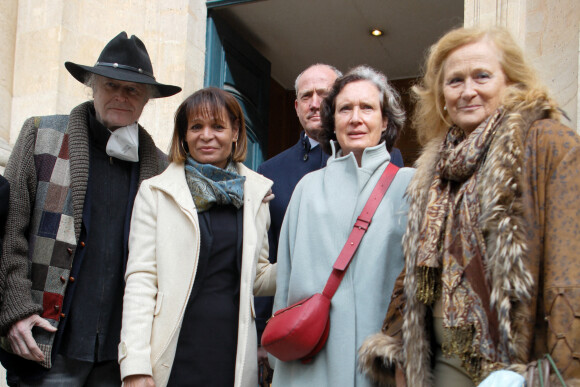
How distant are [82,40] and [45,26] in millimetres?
302

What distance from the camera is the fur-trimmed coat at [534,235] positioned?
5.44 ft

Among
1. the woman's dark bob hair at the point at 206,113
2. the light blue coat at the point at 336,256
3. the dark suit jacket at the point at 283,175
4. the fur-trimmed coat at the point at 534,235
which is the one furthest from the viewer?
the dark suit jacket at the point at 283,175

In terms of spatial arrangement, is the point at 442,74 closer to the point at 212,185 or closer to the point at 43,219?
the point at 212,185

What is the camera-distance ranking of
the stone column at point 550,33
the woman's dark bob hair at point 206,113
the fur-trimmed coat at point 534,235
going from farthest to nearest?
the stone column at point 550,33, the woman's dark bob hair at point 206,113, the fur-trimmed coat at point 534,235

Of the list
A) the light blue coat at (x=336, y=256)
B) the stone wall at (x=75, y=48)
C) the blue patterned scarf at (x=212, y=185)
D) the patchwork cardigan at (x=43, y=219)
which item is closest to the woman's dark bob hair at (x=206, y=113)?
the blue patterned scarf at (x=212, y=185)

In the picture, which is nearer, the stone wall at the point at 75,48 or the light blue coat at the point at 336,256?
the light blue coat at the point at 336,256

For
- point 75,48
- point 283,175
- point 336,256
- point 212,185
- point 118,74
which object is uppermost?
point 75,48

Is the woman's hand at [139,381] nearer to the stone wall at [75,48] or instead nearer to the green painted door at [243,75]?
the stone wall at [75,48]

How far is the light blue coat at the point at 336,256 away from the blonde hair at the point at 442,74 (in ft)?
0.84

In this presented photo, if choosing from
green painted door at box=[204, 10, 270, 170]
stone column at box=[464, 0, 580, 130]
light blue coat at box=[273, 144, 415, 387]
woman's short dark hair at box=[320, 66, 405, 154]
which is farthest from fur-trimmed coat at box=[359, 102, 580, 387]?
green painted door at box=[204, 10, 270, 170]

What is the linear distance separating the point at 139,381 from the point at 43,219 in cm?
84

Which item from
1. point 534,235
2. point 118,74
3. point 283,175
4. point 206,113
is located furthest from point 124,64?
point 534,235

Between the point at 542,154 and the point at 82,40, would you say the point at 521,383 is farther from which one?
the point at 82,40

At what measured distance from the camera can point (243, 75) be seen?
19.7 ft
